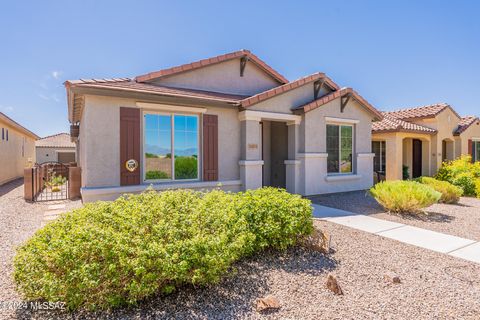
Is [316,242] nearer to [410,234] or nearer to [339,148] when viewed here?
[410,234]

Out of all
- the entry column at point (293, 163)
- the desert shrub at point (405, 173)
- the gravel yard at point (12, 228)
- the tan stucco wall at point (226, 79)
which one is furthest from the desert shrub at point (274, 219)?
the desert shrub at point (405, 173)

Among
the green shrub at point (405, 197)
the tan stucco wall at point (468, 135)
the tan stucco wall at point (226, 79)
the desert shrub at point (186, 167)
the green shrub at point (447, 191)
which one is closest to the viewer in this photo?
the green shrub at point (405, 197)

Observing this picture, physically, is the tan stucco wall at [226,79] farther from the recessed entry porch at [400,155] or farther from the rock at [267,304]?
the rock at [267,304]

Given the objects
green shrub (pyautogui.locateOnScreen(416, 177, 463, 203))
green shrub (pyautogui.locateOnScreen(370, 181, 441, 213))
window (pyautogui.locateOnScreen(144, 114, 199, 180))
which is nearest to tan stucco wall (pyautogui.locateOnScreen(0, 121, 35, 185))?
window (pyautogui.locateOnScreen(144, 114, 199, 180))

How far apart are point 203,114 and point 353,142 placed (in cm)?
756

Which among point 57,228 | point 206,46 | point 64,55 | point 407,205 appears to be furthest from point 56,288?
point 206,46

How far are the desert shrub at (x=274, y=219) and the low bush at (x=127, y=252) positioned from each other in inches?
6.4

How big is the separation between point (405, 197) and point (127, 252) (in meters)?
8.50

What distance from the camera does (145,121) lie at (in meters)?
8.54

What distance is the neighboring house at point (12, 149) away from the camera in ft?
55.4

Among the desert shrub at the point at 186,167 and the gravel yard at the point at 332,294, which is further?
the desert shrub at the point at 186,167

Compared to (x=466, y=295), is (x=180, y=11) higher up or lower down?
higher up

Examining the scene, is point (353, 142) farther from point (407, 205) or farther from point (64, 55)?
point (64, 55)

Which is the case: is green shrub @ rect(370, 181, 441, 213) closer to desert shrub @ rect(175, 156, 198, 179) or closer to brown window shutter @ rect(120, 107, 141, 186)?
desert shrub @ rect(175, 156, 198, 179)
